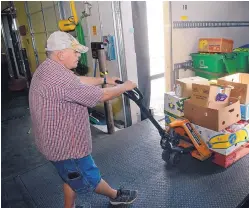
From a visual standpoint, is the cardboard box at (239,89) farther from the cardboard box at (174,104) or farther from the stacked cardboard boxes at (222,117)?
the cardboard box at (174,104)

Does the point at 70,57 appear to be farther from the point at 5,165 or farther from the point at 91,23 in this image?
the point at 91,23

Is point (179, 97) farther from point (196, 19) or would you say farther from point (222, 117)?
point (196, 19)

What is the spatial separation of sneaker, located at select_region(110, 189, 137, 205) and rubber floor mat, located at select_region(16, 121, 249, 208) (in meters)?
0.08

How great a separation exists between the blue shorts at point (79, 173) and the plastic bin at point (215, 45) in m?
3.57

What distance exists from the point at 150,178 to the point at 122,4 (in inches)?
101

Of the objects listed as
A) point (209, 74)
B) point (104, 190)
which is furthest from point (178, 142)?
point (209, 74)

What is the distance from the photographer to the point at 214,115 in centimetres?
248

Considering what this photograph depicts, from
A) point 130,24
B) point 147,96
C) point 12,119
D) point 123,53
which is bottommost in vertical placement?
point 12,119

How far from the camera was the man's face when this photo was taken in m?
1.61

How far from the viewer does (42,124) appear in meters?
1.58

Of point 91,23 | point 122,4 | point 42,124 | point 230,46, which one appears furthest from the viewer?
point 230,46

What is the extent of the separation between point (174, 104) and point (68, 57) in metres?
1.87

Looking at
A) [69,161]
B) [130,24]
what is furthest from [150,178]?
[130,24]

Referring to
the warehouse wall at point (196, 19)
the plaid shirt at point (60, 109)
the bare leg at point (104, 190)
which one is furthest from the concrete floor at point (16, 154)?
the warehouse wall at point (196, 19)
